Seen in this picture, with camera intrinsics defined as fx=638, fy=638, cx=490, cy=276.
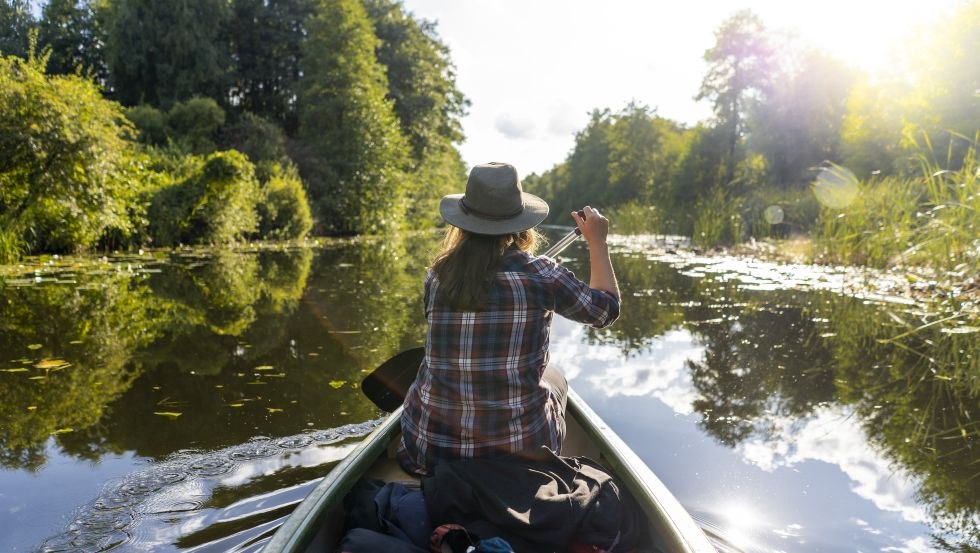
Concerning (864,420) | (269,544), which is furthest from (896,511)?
(269,544)

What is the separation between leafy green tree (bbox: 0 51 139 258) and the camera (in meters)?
10.3

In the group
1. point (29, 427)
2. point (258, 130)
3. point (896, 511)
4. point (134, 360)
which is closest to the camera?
point (896, 511)

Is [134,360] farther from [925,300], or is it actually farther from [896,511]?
[925,300]

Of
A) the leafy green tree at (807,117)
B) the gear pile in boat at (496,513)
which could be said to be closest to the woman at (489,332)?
the gear pile in boat at (496,513)

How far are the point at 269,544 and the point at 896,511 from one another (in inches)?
103

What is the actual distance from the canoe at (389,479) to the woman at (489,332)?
0.24 metres

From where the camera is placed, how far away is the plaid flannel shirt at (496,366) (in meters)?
1.99

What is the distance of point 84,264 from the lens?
10695mm

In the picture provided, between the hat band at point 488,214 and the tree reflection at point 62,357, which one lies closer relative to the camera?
the hat band at point 488,214

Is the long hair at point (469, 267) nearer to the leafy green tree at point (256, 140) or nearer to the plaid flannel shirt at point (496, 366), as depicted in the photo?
the plaid flannel shirt at point (496, 366)

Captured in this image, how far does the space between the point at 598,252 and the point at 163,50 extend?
3138 cm

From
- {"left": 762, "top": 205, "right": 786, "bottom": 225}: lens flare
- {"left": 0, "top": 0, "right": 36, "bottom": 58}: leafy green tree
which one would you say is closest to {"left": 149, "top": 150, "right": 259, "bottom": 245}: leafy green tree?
{"left": 762, "top": 205, "right": 786, "bottom": 225}: lens flare

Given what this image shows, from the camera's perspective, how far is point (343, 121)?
25.4m

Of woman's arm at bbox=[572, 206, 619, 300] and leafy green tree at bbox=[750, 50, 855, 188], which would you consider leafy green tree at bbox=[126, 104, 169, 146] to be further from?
leafy green tree at bbox=[750, 50, 855, 188]
